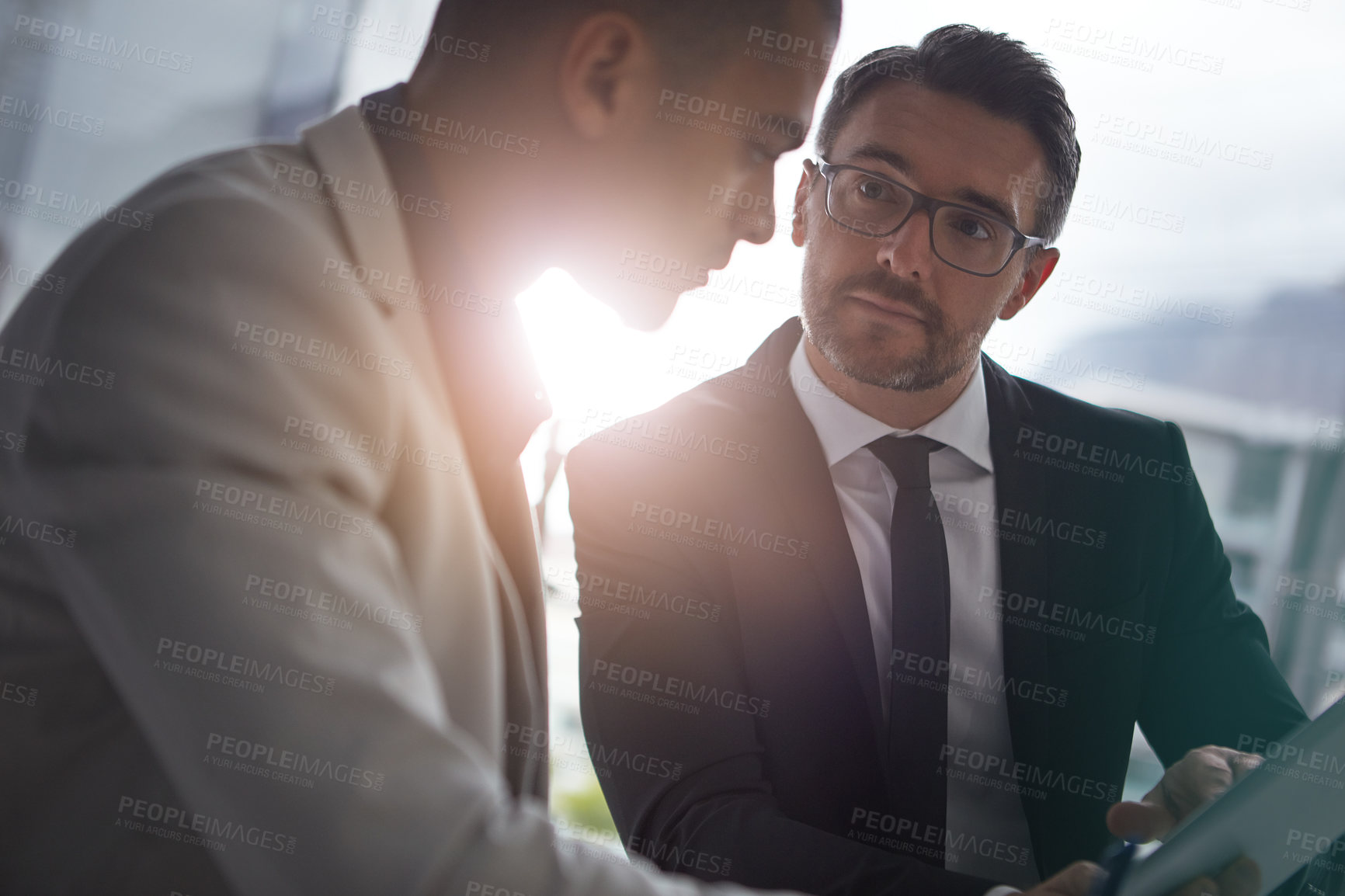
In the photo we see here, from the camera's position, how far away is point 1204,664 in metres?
1.45

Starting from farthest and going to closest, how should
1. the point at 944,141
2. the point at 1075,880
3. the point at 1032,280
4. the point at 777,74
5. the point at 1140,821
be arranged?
the point at 1032,280
the point at 944,141
the point at 1140,821
the point at 1075,880
the point at 777,74

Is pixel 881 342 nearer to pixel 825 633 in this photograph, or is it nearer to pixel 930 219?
pixel 930 219

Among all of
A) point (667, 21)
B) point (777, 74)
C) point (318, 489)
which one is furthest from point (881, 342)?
point (318, 489)

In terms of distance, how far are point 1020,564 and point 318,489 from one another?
1.16 meters

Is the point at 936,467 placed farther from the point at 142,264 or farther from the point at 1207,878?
the point at 142,264

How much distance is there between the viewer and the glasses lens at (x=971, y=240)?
140cm

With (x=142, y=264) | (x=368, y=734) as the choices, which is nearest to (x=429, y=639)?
(x=368, y=734)

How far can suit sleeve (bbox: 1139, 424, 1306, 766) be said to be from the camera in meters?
1.41

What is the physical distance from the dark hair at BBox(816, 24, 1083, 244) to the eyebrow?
0.07 metres

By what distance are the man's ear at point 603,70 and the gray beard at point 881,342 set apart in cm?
60

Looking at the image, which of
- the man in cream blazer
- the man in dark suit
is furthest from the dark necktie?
the man in cream blazer

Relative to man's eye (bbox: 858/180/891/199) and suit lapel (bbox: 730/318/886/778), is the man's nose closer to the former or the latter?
man's eye (bbox: 858/180/891/199)

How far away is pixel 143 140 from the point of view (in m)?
1.47

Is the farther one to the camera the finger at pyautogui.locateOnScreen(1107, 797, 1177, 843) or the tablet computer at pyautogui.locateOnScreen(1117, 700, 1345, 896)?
the finger at pyautogui.locateOnScreen(1107, 797, 1177, 843)
